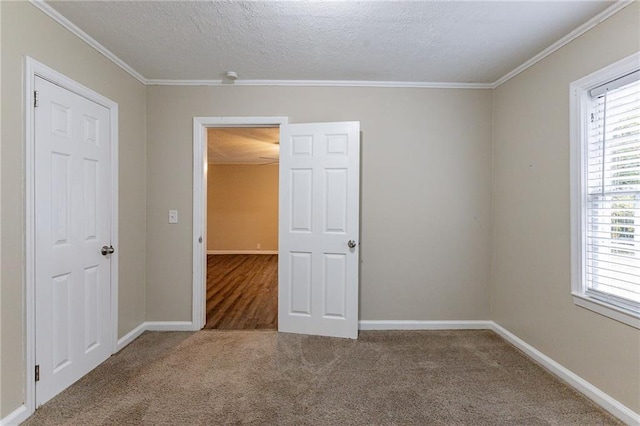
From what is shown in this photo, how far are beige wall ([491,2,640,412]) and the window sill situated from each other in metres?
0.04

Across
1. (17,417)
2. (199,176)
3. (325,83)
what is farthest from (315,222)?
(17,417)

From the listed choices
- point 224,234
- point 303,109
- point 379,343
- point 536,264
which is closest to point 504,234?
point 536,264

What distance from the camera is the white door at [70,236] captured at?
1931 millimetres

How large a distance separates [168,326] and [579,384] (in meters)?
3.43

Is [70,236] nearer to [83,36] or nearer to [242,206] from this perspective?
[83,36]

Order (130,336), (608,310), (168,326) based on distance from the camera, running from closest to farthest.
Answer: (608,310) < (130,336) < (168,326)

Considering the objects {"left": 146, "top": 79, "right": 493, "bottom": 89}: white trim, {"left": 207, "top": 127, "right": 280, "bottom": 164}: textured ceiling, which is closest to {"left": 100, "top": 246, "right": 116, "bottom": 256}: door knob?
{"left": 146, "top": 79, "right": 493, "bottom": 89}: white trim

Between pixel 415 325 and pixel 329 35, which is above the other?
pixel 329 35

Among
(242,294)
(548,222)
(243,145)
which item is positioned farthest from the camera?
(243,145)

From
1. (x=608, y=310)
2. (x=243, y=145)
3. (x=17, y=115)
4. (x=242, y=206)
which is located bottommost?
(x=608, y=310)

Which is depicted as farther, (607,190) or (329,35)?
(329,35)

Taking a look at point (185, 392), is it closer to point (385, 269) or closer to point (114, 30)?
point (385, 269)

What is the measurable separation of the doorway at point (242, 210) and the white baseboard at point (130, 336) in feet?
6.63

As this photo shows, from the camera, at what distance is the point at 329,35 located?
7.36 ft
